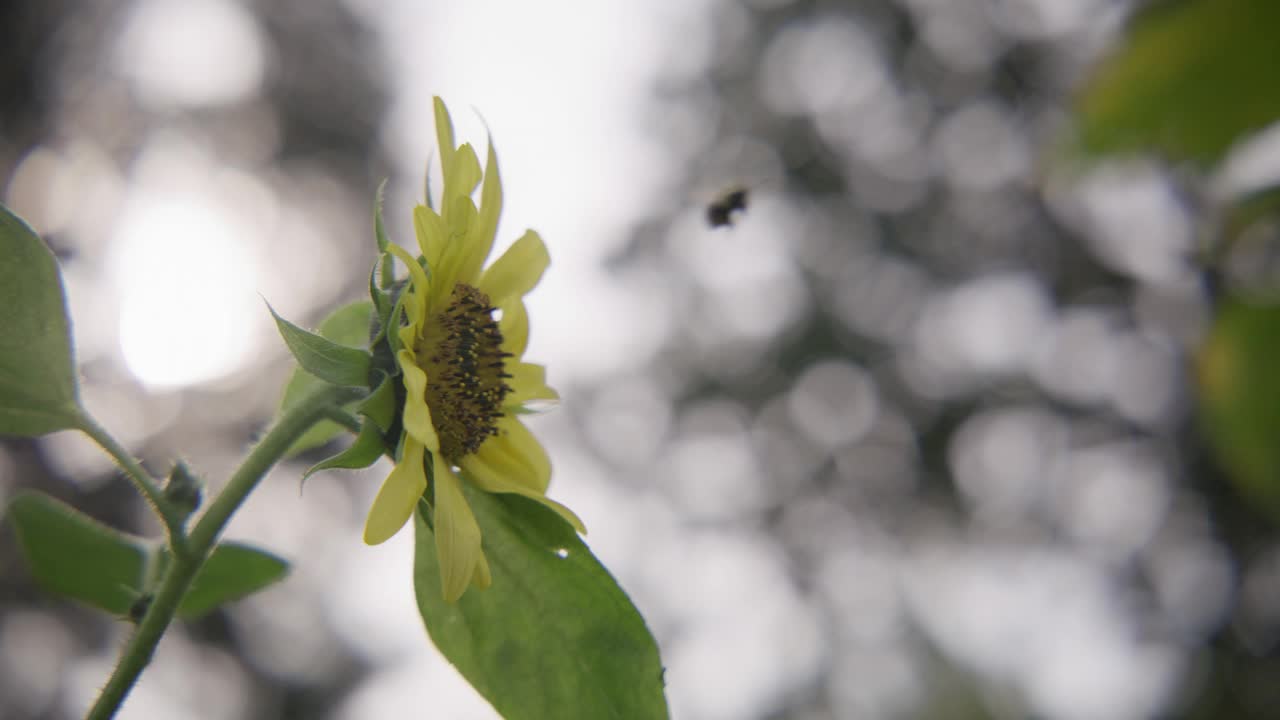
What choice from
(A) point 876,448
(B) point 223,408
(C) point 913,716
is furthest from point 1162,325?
(B) point 223,408

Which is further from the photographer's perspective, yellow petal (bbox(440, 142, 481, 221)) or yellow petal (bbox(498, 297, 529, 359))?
yellow petal (bbox(498, 297, 529, 359))

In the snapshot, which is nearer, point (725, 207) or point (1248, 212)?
point (1248, 212)

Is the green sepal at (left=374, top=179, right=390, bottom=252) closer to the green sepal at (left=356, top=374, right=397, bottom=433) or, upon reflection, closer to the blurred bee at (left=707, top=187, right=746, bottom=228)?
the green sepal at (left=356, top=374, right=397, bottom=433)

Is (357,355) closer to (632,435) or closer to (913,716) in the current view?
(913,716)

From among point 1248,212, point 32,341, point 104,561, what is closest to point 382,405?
point 32,341

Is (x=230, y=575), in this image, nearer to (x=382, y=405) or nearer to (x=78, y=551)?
(x=78, y=551)

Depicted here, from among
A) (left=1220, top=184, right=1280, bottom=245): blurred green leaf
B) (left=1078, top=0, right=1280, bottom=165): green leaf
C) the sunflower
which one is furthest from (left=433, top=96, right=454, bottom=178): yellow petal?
(left=1220, top=184, right=1280, bottom=245): blurred green leaf
